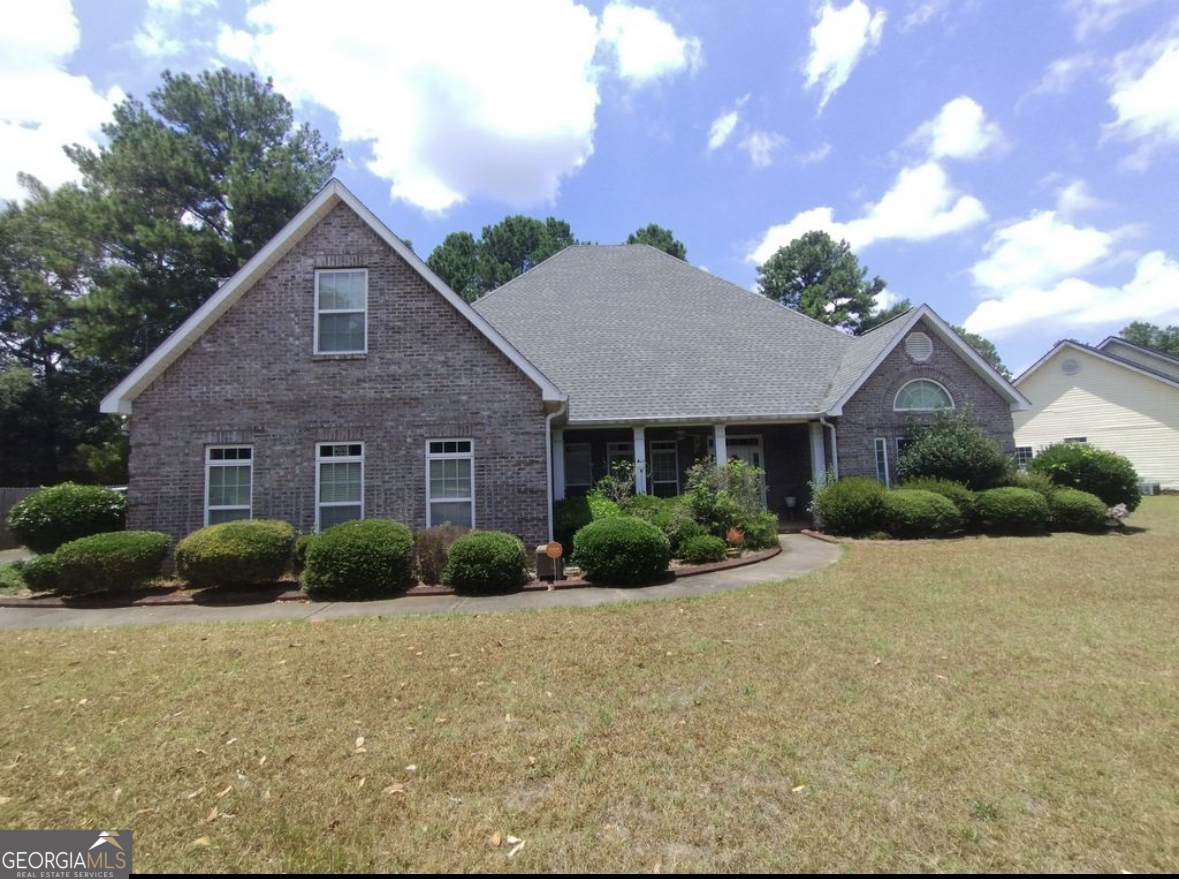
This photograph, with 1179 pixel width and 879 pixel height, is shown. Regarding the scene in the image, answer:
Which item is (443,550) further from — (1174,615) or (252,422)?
(1174,615)

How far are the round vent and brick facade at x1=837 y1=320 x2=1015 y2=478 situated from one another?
11cm

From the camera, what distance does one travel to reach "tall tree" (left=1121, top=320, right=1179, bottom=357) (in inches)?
2520

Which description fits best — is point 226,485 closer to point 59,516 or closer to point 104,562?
point 104,562

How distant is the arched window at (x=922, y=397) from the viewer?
16531mm

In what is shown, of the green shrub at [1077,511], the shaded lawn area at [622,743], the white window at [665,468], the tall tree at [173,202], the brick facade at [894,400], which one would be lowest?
the shaded lawn area at [622,743]

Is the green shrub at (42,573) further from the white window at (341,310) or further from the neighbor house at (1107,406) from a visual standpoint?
the neighbor house at (1107,406)

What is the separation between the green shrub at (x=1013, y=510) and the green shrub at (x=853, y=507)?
2677 mm

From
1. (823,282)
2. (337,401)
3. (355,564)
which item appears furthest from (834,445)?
(823,282)

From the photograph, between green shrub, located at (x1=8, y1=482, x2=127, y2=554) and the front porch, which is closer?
green shrub, located at (x1=8, y1=482, x2=127, y2=554)

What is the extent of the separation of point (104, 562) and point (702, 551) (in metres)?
10.6

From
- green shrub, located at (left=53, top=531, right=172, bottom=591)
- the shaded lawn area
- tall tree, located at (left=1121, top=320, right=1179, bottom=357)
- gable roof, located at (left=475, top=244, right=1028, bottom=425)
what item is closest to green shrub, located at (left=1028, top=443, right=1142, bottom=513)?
gable roof, located at (left=475, top=244, right=1028, bottom=425)

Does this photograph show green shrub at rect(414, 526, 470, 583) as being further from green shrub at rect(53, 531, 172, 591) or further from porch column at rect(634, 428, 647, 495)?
porch column at rect(634, 428, 647, 495)

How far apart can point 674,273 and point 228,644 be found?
19639mm

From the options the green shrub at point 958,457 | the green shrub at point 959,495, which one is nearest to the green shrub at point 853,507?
the green shrub at point 959,495
